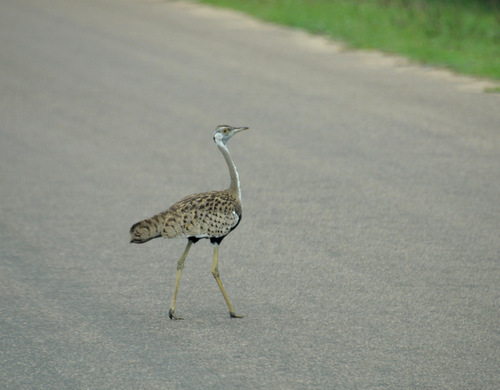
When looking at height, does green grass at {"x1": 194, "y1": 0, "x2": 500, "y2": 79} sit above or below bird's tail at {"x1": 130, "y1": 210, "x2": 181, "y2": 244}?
above

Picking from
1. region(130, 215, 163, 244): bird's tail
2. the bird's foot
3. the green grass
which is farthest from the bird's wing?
the green grass

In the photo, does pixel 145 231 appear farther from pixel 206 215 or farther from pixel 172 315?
pixel 172 315

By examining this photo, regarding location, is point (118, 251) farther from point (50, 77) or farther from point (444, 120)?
point (50, 77)

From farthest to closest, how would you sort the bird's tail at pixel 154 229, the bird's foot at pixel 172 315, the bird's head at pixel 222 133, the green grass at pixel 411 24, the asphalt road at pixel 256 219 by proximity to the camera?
the green grass at pixel 411 24 → the bird's head at pixel 222 133 → the bird's foot at pixel 172 315 → the bird's tail at pixel 154 229 → the asphalt road at pixel 256 219

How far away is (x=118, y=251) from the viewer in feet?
25.3

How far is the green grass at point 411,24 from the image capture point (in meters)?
14.8

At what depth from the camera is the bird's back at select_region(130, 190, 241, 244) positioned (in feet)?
19.7

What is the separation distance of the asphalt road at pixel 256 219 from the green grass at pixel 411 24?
737 millimetres

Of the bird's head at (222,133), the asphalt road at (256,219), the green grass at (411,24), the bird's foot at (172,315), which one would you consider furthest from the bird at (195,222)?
the green grass at (411,24)

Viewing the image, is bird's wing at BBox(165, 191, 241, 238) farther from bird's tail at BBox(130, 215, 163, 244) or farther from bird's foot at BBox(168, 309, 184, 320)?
bird's foot at BBox(168, 309, 184, 320)

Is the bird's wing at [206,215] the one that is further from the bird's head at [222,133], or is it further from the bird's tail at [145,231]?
the bird's head at [222,133]

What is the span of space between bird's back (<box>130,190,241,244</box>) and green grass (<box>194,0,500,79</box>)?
8593 mm

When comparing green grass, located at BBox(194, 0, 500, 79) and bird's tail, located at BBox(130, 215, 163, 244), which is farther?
green grass, located at BBox(194, 0, 500, 79)

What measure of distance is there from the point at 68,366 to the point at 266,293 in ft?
6.02
